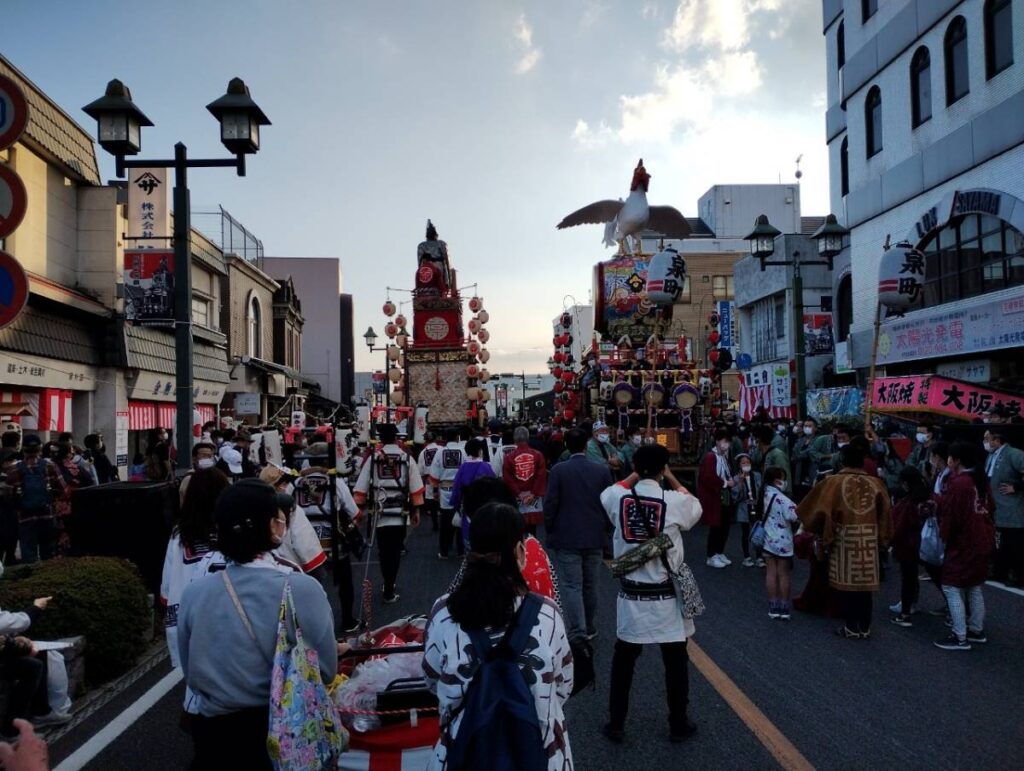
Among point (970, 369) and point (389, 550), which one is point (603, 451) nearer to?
point (389, 550)

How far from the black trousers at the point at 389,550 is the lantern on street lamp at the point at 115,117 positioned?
5.79 m

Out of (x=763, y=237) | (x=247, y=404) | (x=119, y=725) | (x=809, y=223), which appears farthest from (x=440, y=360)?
(x=809, y=223)

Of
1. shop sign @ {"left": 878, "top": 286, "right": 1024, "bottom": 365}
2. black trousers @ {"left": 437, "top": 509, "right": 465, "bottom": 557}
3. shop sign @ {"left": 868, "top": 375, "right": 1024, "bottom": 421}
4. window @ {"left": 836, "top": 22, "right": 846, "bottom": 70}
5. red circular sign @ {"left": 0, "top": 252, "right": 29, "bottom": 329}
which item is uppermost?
window @ {"left": 836, "top": 22, "right": 846, "bottom": 70}

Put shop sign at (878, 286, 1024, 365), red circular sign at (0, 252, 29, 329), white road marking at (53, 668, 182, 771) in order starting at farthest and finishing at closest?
shop sign at (878, 286, 1024, 365), white road marking at (53, 668, 182, 771), red circular sign at (0, 252, 29, 329)

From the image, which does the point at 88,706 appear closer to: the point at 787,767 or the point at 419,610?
the point at 419,610

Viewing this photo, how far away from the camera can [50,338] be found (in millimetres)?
16844

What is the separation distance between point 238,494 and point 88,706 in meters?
3.94

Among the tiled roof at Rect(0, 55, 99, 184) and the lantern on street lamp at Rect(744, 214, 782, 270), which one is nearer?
the lantern on street lamp at Rect(744, 214, 782, 270)

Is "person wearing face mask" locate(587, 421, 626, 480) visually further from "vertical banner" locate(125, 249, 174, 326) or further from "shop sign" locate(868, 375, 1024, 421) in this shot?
"vertical banner" locate(125, 249, 174, 326)

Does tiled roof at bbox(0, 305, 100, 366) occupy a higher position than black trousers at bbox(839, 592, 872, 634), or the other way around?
tiled roof at bbox(0, 305, 100, 366)

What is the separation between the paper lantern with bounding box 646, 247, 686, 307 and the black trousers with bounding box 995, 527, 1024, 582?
353 inches

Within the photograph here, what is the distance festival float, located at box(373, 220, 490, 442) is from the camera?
31.9 metres

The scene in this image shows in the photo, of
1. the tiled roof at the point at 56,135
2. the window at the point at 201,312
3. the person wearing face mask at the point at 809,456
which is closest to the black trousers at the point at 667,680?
the person wearing face mask at the point at 809,456

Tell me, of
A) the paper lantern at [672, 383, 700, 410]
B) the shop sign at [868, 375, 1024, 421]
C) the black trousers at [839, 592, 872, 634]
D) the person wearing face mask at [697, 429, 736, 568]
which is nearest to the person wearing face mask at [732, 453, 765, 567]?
the person wearing face mask at [697, 429, 736, 568]
